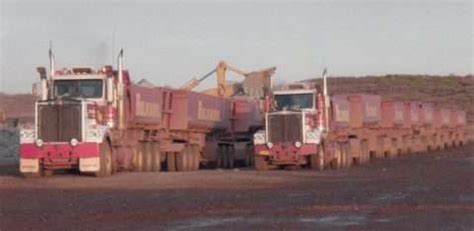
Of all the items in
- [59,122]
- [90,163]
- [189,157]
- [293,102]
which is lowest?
[90,163]

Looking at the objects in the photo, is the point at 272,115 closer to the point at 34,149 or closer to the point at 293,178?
the point at 293,178

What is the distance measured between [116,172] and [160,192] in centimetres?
841

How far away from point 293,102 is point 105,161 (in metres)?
9.31

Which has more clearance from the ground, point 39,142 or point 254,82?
point 254,82

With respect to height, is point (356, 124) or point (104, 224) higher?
point (356, 124)

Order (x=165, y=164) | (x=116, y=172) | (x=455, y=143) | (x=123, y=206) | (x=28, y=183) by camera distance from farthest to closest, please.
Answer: (x=455, y=143), (x=165, y=164), (x=116, y=172), (x=28, y=183), (x=123, y=206)

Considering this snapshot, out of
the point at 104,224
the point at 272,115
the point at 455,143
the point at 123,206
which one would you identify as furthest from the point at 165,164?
the point at 455,143

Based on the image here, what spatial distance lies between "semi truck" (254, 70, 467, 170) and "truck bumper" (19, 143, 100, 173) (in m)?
8.36

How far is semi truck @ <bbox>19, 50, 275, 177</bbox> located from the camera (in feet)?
101

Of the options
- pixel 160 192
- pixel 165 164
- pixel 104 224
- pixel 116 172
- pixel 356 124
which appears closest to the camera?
pixel 104 224

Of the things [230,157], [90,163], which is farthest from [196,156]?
[90,163]

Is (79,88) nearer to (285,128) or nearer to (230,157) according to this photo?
(285,128)

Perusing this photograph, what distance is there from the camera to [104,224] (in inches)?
696

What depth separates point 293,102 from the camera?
38.5 meters
